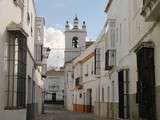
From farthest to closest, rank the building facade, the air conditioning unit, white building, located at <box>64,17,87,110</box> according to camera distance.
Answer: white building, located at <box>64,17,87,110</box>
the air conditioning unit
the building facade

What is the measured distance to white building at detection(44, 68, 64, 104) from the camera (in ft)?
306

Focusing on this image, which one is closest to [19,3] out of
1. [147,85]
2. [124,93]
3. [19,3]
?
[19,3]

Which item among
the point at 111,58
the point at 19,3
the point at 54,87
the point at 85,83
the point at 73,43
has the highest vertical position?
the point at 73,43

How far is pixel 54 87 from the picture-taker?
94.8 m

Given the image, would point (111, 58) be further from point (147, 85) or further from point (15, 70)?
point (15, 70)

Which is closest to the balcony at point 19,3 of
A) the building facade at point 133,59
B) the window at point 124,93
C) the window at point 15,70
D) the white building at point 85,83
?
the window at point 15,70

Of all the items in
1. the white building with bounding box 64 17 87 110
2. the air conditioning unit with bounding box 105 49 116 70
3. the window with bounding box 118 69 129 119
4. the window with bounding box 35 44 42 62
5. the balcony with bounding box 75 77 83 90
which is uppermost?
the white building with bounding box 64 17 87 110

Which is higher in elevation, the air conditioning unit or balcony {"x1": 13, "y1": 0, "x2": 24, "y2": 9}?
balcony {"x1": 13, "y1": 0, "x2": 24, "y2": 9}

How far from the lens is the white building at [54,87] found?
93.3 m

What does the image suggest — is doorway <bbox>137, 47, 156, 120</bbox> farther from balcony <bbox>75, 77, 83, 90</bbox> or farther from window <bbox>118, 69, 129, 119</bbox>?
balcony <bbox>75, 77, 83, 90</bbox>

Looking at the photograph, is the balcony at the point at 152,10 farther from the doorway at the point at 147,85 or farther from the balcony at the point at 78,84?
the balcony at the point at 78,84

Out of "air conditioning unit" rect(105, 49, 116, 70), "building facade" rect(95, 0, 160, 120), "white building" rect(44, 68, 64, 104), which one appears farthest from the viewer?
"white building" rect(44, 68, 64, 104)

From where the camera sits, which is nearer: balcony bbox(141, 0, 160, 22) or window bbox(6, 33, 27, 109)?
balcony bbox(141, 0, 160, 22)

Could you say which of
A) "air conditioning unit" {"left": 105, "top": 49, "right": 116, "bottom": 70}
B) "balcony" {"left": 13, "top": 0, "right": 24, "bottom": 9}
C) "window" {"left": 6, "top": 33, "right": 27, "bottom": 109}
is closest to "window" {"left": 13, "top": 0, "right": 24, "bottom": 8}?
"balcony" {"left": 13, "top": 0, "right": 24, "bottom": 9}
